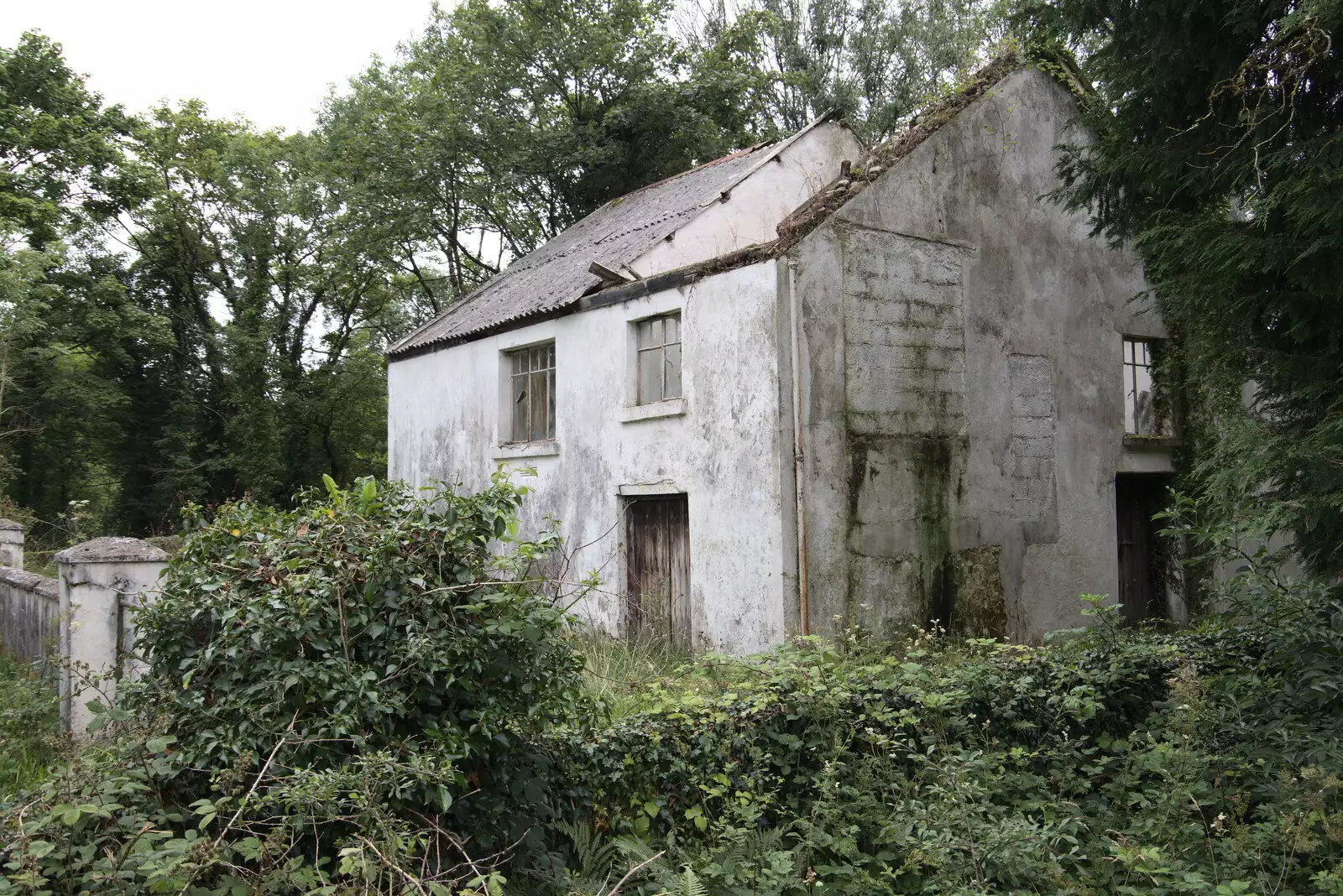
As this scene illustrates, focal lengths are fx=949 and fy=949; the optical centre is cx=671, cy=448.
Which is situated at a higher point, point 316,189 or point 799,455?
point 316,189

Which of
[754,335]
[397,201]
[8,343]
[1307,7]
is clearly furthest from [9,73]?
[1307,7]

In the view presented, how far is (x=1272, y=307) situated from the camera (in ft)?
20.1

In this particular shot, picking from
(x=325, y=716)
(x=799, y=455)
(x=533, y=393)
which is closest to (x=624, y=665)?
(x=799, y=455)

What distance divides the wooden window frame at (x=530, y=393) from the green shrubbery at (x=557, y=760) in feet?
25.2

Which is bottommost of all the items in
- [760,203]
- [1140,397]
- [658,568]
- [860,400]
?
[658,568]

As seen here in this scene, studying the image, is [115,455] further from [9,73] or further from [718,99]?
[718,99]

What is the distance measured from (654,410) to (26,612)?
6.73 metres

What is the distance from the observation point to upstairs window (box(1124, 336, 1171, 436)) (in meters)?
12.8

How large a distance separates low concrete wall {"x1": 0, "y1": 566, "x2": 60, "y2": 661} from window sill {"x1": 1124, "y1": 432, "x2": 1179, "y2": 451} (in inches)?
470

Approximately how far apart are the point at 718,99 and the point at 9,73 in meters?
16.6

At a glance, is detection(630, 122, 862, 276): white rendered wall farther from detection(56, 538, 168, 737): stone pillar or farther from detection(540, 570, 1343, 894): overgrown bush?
detection(56, 538, 168, 737): stone pillar

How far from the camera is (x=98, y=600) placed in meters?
5.74

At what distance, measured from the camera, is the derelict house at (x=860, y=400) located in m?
9.77

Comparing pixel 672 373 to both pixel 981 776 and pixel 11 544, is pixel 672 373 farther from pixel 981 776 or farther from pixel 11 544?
pixel 11 544
